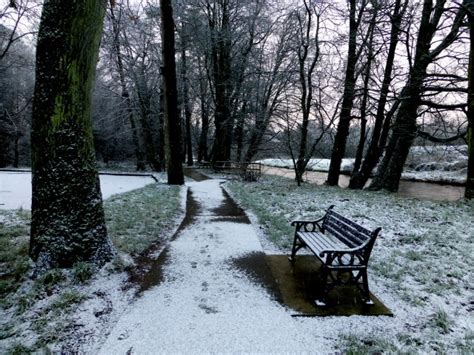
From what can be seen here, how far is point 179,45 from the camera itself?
21438 millimetres

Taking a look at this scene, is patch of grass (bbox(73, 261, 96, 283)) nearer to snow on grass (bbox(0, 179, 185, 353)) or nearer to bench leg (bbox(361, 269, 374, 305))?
snow on grass (bbox(0, 179, 185, 353))

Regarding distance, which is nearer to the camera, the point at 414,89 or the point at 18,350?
the point at 18,350

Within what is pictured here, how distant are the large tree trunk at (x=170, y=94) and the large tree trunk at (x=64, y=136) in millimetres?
7836

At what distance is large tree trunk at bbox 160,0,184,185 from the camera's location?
36.0 ft

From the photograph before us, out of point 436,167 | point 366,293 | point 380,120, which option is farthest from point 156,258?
point 436,167

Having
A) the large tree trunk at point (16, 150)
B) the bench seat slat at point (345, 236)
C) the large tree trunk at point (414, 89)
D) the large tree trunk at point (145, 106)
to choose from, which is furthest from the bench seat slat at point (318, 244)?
the large tree trunk at point (16, 150)

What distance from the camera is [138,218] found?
6.52m

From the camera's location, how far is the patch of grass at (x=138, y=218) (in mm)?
5113

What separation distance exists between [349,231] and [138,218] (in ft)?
15.0

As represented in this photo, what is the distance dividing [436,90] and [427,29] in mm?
2892

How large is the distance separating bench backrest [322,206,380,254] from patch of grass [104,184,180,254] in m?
3.20

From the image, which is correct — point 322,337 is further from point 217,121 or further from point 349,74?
point 217,121

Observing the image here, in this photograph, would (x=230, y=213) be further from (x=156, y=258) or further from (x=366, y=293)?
(x=366, y=293)

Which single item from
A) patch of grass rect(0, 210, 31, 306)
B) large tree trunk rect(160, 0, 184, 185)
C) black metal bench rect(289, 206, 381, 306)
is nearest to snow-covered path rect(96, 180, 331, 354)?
black metal bench rect(289, 206, 381, 306)
